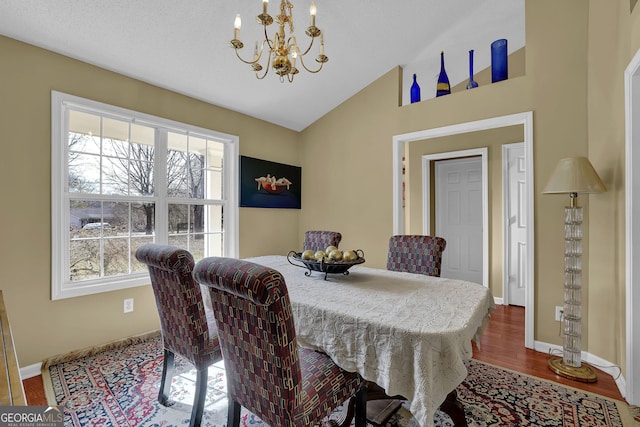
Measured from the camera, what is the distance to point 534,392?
6.75 feet

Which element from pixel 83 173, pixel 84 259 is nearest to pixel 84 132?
pixel 83 173

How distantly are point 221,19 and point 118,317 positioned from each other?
263 cm

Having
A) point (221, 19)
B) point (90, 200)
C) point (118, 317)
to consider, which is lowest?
point (118, 317)

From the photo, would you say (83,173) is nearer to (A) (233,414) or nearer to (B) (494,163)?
(A) (233,414)

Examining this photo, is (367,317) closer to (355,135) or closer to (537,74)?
(537,74)

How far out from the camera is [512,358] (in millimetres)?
2545

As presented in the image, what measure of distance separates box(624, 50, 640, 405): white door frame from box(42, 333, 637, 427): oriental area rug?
22cm

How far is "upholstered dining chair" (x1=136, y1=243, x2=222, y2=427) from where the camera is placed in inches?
60.4

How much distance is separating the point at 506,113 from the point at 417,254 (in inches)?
62.6

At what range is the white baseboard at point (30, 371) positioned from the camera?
2.21m

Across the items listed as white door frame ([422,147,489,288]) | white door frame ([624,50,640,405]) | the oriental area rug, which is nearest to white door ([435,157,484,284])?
white door frame ([422,147,489,288])

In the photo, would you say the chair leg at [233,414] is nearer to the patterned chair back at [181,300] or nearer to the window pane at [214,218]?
the patterned chair back at [181,300]

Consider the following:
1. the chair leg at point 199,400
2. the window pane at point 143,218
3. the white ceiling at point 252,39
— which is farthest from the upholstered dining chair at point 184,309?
the white ceiling at point 252,39

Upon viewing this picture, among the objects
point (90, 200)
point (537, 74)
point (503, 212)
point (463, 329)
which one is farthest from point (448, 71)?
point (90, 200)
